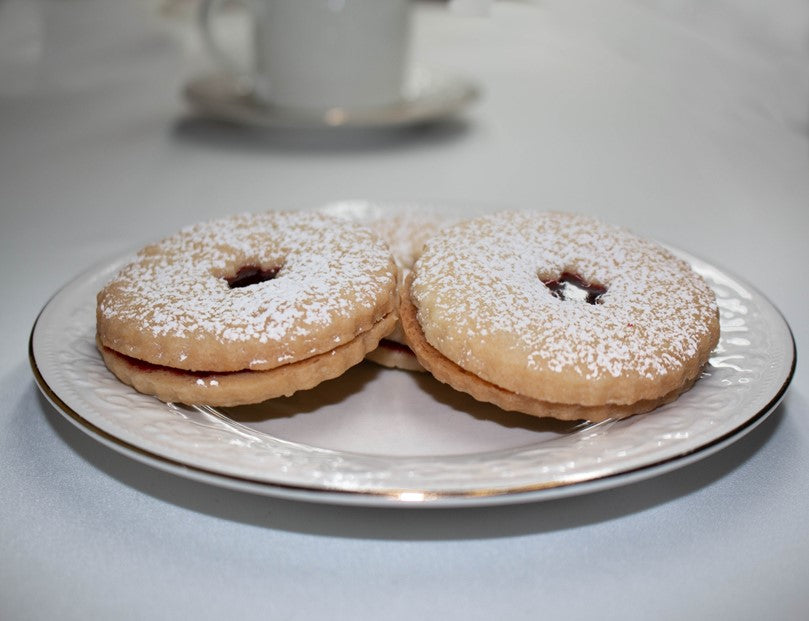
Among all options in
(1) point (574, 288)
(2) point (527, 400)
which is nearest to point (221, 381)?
(2) point (527, 400)

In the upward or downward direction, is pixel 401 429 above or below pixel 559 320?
below

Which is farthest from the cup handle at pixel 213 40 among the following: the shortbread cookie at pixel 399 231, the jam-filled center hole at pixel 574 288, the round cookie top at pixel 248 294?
the jam-filled center hole at pixel 574 288

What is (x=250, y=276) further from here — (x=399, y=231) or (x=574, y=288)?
(x=574, y=288)

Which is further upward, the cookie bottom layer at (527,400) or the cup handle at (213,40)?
the cup handle at (213,40)

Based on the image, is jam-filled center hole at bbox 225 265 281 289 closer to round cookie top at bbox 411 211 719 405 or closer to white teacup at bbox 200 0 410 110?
round cookie top at bbox 411 211 719 405

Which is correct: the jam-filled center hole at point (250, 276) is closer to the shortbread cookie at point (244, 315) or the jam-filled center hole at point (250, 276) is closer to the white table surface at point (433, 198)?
the shortbread cookie at point (244, 315)

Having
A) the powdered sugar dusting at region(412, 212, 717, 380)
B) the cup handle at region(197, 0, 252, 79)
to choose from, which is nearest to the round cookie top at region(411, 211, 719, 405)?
the powdered sugar dusting at region(412, 212, 717, 380)

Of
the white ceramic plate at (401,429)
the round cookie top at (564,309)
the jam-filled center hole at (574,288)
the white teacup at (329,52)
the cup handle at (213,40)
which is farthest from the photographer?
the cup handle at (213,40)
